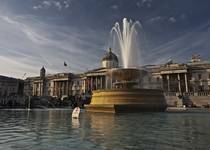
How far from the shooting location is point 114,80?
6431 centimetres

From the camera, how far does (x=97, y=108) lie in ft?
116

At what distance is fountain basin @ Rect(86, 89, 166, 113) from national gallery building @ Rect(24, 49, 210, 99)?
91.2ft

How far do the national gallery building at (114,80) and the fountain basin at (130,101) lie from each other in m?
27.8

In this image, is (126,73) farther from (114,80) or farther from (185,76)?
(185,76)

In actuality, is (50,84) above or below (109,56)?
below

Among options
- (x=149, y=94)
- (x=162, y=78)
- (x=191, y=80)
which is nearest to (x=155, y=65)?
(x=162, y=78)

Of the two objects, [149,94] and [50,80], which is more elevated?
[50,80]

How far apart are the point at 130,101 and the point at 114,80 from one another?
31.3m

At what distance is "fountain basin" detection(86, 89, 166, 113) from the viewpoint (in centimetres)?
3198

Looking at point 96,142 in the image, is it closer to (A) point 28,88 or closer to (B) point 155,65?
(B) point 155,65

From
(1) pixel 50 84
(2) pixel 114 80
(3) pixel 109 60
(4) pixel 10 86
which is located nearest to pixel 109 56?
(3) pixel 109 60

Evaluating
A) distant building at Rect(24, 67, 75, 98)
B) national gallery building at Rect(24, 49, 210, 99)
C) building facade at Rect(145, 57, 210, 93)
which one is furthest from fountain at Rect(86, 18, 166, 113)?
distant building at Rect(24, 67, 75, 98)

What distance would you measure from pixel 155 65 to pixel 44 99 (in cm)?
4394

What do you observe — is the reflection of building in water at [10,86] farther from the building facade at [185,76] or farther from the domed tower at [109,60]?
the building facade at [185,76]
